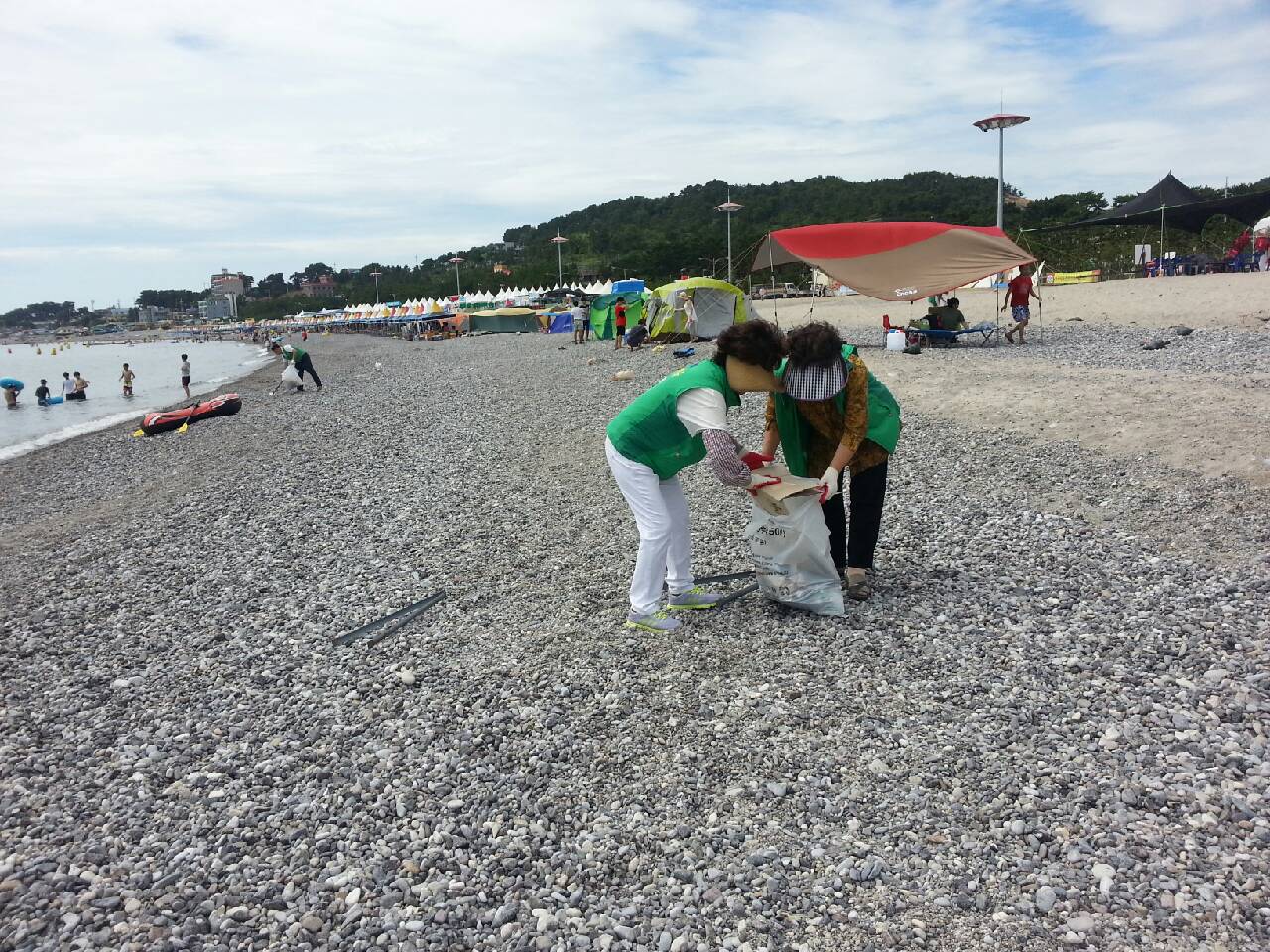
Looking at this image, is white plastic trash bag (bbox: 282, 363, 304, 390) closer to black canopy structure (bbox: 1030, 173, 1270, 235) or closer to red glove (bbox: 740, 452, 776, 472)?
red glove (bbox: 740, 452, 776, 472)

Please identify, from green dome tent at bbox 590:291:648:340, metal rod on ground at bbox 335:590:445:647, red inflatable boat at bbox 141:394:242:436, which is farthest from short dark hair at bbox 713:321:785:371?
green dome tent at bbox 590:291:648:340

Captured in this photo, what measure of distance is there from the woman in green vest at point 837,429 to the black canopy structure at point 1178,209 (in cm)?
3247

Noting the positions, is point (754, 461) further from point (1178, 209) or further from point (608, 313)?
point (1178, 209)

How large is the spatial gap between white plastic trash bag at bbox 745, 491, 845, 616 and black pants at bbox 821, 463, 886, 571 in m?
0.21

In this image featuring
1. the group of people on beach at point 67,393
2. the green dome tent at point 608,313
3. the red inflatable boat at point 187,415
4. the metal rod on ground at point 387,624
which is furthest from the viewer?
the group of people on beach at point 67,393

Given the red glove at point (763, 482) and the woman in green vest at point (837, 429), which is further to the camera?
the red glove at point (763, 482)

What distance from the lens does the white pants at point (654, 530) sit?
180 inches

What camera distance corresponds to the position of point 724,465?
13.2 feet

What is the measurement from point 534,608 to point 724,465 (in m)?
2.17

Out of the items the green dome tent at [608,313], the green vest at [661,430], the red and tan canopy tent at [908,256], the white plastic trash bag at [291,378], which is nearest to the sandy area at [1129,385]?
the red and tan canopy tent at [908,256]

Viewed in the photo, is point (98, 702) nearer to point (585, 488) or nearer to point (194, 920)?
point (194, 920)

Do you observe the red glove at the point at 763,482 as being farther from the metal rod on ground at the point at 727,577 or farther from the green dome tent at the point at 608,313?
the green dome tent at the point at 608,313

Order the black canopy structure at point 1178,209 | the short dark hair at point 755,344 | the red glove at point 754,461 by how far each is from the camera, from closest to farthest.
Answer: the short dark hair at point 755,344, the red glove at point 754,461, the black canopy structure at point 1178,209

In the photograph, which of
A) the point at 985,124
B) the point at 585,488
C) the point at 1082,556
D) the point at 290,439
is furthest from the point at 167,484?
the point at 985,124
